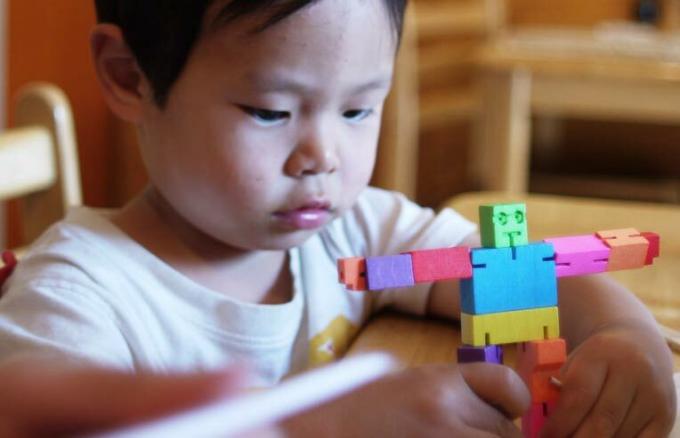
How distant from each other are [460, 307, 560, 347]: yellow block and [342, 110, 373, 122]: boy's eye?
198mm

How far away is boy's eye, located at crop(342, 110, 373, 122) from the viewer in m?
0.63

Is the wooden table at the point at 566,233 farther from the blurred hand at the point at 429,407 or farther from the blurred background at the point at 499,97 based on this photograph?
the blurred background at the point at 499,97

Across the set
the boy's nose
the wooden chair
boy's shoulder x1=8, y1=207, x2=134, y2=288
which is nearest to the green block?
the boy's nose

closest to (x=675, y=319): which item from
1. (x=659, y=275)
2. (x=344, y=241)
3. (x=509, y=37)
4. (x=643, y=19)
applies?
(x=659, y=275)

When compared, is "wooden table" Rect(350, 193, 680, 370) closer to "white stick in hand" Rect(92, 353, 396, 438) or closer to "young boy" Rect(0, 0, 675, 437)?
"young boy" Rect(0, 0, 675, 437)

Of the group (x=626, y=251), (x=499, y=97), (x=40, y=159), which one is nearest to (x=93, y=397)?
(x=626, y=251)

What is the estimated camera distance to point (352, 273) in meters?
0.44

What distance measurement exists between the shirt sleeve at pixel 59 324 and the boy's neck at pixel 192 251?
3.8 inches

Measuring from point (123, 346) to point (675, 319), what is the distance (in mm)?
387

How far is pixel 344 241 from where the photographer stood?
0.80m

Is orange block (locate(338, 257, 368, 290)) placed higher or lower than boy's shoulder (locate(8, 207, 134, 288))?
higher

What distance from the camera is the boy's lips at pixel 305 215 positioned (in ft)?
2.11

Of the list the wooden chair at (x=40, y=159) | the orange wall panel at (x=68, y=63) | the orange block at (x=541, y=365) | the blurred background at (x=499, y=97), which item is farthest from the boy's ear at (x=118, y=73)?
the orange wall panel at (x=68, y=63)

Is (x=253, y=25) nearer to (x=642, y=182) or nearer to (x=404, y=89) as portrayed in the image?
(x=404, y=89)
